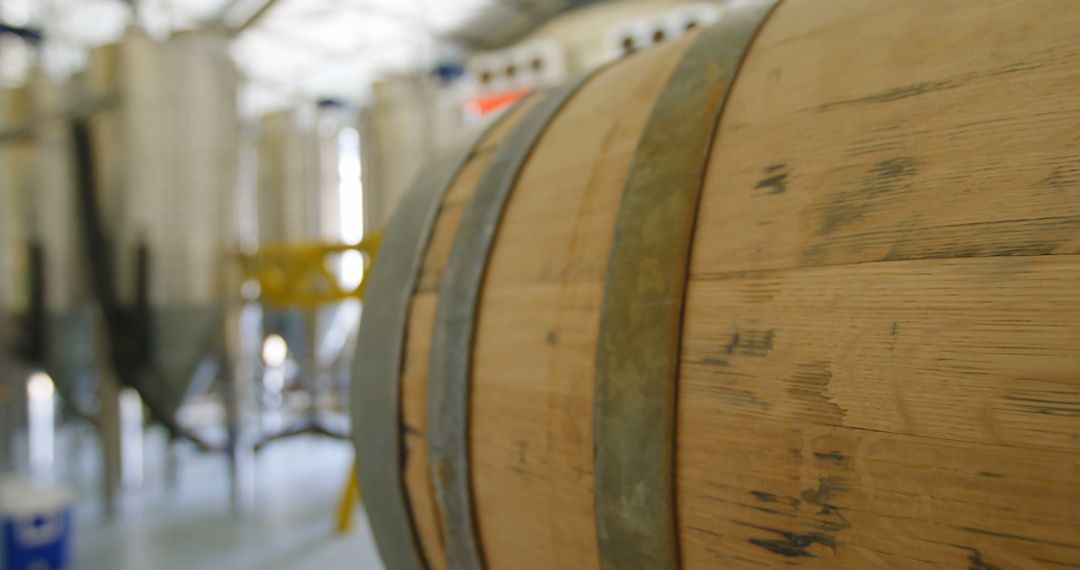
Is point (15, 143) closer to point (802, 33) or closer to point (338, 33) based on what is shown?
point (338, 33)

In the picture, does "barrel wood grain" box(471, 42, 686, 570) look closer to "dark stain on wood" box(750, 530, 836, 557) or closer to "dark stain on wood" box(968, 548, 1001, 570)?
"dark stain on wood" box(750, 530, 836, 557)

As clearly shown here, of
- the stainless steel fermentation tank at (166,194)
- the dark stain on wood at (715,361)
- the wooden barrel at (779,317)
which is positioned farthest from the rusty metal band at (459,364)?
the stainless steel fermentation tank at (166,194)

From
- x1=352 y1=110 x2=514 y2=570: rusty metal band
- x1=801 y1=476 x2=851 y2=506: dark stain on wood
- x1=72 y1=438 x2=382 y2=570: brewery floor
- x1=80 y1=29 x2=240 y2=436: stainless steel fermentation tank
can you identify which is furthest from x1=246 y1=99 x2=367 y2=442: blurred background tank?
x1=801 y1=476 x2=851 y2=506: dark stain on wood

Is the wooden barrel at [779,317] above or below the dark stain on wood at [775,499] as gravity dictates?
above

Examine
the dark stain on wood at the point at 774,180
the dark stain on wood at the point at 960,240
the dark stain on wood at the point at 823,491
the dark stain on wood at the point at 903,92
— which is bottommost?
the dark stain on wood at the point at 823,491

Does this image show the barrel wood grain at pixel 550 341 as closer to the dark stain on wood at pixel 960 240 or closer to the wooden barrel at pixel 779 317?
the wooden barrel at pixel 779 317

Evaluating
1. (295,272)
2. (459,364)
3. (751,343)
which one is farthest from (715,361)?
(295,272)

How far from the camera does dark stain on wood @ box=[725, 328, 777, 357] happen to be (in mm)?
660

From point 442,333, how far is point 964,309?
656 millimetres

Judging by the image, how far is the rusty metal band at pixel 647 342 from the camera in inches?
28.1

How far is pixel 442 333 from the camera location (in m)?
0.99

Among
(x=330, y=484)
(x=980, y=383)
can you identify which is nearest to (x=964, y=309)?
(x=980, y=383)

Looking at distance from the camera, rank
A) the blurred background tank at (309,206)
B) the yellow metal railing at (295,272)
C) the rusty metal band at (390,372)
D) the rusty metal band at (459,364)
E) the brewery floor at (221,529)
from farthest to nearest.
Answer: the blurred background tank at (309,206) → the yellow metal railing at (295,272) → the brewery floor at (221,529) → the rusty metal band at (390,372) → the rusty metal band at (459,364)

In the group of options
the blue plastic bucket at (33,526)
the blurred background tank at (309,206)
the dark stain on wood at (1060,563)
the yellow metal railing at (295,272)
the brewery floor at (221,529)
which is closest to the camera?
the dark stain on wood at (1060,563)
